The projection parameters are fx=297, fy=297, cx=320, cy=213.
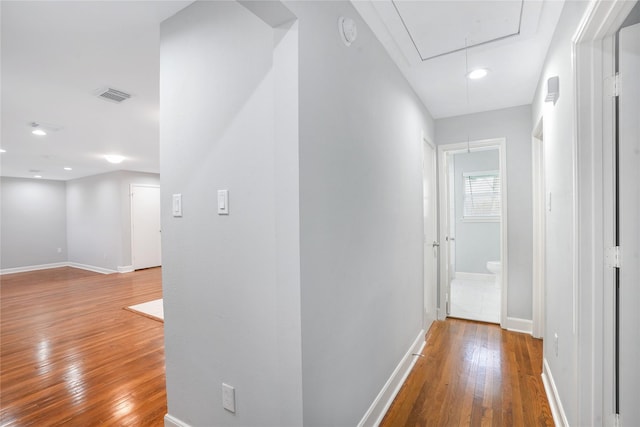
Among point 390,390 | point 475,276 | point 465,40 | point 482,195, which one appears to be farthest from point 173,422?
point 482,195

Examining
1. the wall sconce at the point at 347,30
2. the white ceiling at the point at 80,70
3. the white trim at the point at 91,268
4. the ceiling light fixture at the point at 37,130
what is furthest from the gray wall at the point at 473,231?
the white trim at the point at 91,268

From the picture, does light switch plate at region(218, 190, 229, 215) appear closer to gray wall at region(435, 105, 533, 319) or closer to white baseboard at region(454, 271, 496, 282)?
gray wall at region(435, 105, 533, 319)

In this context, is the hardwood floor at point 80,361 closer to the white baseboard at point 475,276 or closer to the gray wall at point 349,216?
the gray wall at point 349,216

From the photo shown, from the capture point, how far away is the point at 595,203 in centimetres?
128

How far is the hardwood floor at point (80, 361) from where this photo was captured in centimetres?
202

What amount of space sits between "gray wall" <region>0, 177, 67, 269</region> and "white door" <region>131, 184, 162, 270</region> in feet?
9.37

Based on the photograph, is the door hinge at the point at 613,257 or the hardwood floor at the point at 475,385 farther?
the hardwood floor at the point at 475,385

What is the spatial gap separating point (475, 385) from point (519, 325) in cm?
141

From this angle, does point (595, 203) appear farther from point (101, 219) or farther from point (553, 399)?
point (101, 219)

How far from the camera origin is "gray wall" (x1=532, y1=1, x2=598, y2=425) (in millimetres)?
1471

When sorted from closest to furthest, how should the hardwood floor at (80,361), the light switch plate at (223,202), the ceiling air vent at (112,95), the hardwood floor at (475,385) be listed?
the light switch plate at (223,202)
the hardwood floor at (475,385)
the hardwood floor at (80,361)
the ceiling air vent at (112,95)

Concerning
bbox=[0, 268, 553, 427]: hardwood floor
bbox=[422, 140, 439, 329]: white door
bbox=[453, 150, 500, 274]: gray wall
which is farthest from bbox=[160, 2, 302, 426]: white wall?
bbox=[453, 150, 500, 274]: gray wall

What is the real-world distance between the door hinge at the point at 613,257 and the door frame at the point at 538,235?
191 centimetres

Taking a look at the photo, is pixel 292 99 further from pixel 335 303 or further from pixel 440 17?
pixel 440 17
